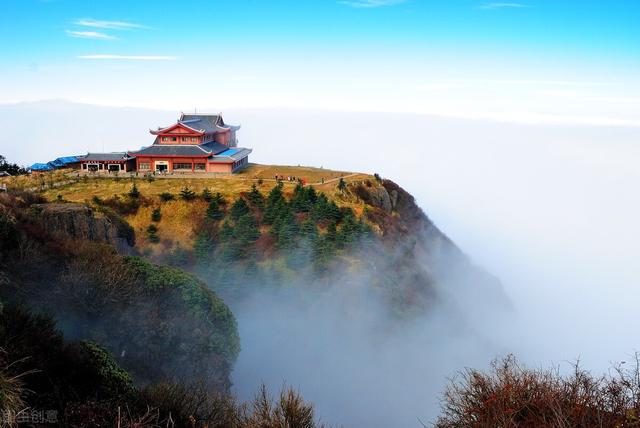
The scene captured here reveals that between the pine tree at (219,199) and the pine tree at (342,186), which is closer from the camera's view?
the pine tree at (219,199)

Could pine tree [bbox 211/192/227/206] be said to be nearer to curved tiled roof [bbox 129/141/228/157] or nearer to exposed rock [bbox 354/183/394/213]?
curved tiled roof [bbox 129/141/228/157]

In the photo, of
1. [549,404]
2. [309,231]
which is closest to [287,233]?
[309,231]

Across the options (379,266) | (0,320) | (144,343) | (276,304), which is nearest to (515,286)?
(379,266)

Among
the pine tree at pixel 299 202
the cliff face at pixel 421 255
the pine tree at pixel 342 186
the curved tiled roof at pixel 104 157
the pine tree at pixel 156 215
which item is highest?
the curved tiled roof at pixel 104 157

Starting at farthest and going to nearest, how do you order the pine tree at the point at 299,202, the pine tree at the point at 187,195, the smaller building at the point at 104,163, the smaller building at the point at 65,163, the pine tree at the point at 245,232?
the smaller building at the point at 65,163
the smaller building at the point at 104,163
the pine tree at the point at 187,195
the pine tree at the point at 299,202
the pine tree at the point at 245,232

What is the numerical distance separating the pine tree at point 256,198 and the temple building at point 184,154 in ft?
35.5

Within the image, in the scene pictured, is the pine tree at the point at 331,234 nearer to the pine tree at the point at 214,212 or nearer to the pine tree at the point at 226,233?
the pine tree at the point at 226,233

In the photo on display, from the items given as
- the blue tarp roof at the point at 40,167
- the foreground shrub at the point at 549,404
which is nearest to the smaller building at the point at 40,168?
the blue tarp roof at the point at 40,167

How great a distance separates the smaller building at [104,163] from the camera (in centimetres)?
6241

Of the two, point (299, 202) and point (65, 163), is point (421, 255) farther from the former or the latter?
point (65, 163)

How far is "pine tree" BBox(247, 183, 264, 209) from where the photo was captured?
178 ft

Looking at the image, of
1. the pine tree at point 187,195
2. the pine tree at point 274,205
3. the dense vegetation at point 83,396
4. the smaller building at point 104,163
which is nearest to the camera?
the dense vegetation at point 83,396

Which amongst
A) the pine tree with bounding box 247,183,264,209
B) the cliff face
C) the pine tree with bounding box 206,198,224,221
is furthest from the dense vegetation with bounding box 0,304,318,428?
the cliff face

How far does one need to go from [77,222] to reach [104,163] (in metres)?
29.5
